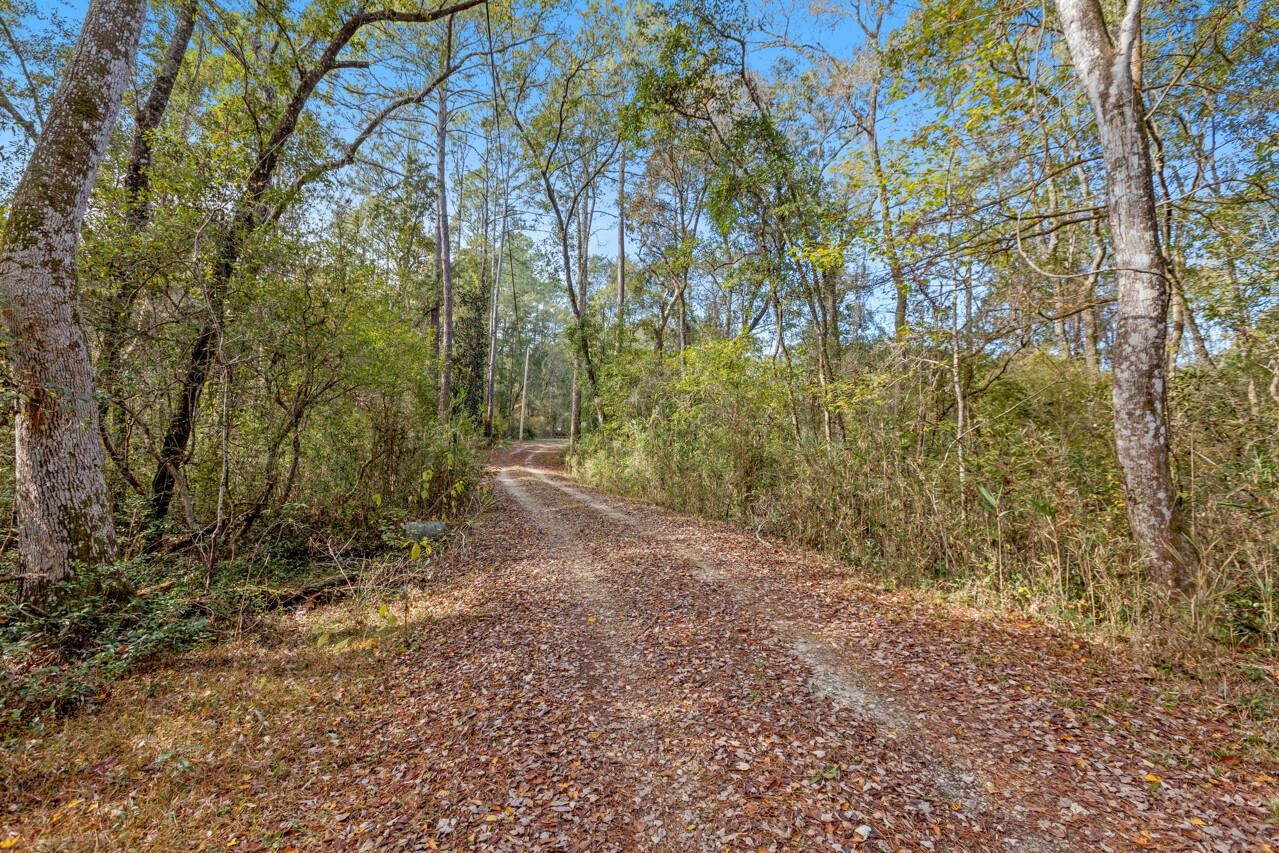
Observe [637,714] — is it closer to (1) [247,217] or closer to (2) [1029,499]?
(2) [1029,499]

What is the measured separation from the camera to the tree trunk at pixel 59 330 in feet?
13.0

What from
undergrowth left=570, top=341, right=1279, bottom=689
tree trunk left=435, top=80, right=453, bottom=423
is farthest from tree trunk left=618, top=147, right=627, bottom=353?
undergrowth left=570, top=341, right=1279, bottom=689

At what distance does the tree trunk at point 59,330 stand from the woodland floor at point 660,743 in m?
1.51

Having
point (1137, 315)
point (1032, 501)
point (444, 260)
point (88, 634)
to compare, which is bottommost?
point (88, 634)

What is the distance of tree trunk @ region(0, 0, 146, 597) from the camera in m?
3.96

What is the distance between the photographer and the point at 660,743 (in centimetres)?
291

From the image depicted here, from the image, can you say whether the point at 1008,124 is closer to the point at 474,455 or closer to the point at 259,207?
the point at 259,207

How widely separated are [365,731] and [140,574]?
3.83m

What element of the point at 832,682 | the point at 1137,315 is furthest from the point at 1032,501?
the point at 832,682

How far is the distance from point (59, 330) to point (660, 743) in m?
5.95

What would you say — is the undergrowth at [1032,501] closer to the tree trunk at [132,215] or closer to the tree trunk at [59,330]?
the tree trunk at [59,330]

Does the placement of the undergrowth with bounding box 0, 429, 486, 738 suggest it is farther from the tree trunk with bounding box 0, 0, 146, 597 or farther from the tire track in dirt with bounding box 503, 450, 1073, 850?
the tire track in dirt with bounding box 503, 450, 1073, 850

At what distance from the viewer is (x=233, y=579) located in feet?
18.1

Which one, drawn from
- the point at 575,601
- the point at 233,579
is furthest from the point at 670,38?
the point at 233,579
